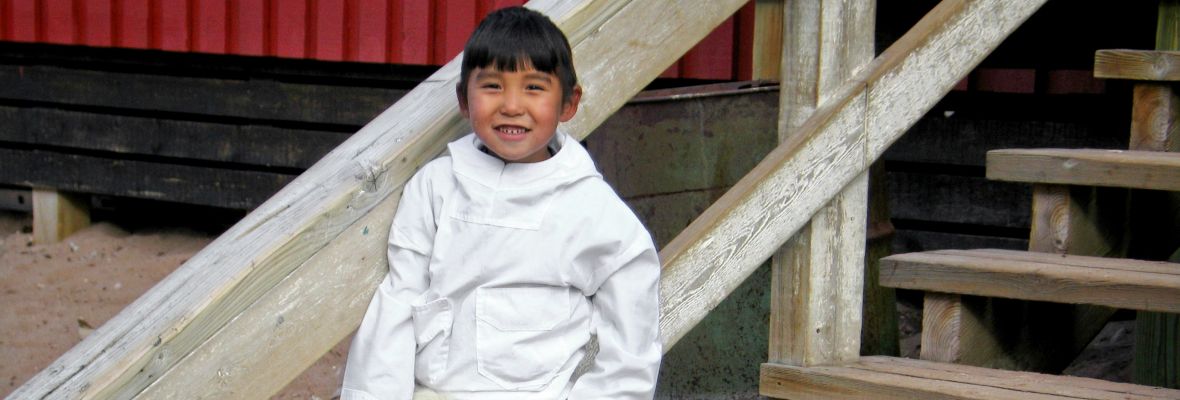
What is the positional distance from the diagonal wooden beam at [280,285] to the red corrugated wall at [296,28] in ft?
10.0

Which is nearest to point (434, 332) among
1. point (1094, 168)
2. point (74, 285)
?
point (1094, 168)

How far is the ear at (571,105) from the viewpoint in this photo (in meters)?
2.29

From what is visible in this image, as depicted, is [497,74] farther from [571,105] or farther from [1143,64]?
[1143,64]

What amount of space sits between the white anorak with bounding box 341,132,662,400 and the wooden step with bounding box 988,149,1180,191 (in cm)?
128

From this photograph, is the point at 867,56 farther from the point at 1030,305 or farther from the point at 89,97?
the point at 89,97

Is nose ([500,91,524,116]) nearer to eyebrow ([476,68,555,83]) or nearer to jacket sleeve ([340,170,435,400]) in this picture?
eyebrow ([476,68,555,83])

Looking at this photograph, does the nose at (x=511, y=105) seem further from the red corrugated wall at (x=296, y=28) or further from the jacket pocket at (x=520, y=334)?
the red corrugated wall at (x=296, y=28)

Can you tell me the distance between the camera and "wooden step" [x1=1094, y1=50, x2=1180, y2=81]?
337 centimetres

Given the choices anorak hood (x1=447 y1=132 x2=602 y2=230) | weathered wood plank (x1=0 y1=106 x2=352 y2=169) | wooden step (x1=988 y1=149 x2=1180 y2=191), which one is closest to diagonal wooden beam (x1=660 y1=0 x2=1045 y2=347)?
wooden step (x1=988 y1=149 x2=1180 y2=191)

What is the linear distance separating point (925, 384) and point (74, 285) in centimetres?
501

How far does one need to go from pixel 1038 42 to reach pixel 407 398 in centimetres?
333

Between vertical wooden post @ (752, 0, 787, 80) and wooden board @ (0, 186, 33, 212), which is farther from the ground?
vertical wooden post @ (752, 0, 787, 80)

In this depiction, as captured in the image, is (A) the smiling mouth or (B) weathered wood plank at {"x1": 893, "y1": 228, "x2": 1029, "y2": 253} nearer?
(A) the smiling mouth

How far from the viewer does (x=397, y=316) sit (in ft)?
7.05
